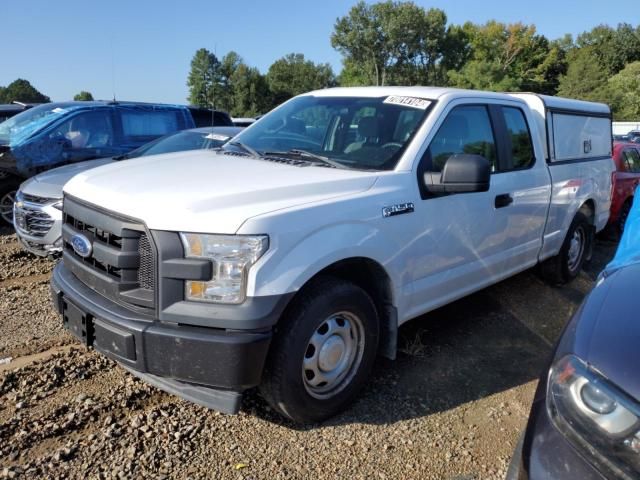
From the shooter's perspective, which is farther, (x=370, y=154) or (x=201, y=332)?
(x=370, y=154)

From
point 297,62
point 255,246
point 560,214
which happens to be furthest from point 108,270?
point 297,62

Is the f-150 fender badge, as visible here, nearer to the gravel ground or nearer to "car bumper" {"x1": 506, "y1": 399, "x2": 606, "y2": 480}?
the gravel ground

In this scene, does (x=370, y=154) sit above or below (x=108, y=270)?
above

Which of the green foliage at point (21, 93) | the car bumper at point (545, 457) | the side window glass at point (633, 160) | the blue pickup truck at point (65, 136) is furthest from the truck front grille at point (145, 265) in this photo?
the green foliage at point (21, 93)

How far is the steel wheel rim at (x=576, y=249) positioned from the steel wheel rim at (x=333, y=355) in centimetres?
347

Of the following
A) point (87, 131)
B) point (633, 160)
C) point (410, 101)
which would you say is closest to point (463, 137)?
point (410, 101)

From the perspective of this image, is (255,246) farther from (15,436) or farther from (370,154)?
(15,436)

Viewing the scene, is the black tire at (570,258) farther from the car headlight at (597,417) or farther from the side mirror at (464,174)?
the car headlight at (597,417)

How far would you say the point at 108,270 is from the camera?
2.68 meters

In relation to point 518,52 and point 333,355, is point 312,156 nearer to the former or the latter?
point 333,355

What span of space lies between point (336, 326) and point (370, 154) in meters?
1.12

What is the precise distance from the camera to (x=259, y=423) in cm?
292

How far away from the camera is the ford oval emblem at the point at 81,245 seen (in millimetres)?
2781

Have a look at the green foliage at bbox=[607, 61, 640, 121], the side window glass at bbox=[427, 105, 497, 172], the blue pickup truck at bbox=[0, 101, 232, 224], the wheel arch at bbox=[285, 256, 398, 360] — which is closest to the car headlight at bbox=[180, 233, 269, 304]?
the wheel arch at bbox=[285, 256, 398, 360]
